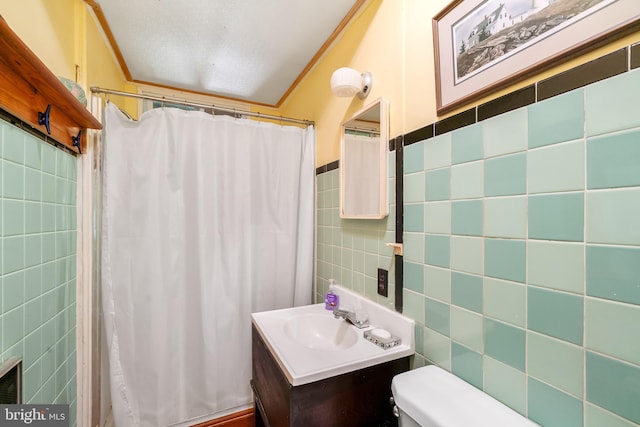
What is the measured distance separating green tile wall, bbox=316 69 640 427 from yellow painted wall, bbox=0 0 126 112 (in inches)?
19.8

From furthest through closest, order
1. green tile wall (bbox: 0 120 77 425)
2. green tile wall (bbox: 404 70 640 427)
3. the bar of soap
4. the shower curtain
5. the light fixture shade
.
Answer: the shower curtain → the light fixture shade → the bar of soap → green tile wall (bbox: 0 120 77 425) → green tile wall (bbox: 404 70 640 427)

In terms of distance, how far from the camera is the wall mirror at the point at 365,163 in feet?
3.68

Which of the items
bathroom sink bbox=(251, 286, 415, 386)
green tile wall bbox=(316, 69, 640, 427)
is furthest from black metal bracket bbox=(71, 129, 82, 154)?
bathroom sink bbox=(251, 286, 415, 386)

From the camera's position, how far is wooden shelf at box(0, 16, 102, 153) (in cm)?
66

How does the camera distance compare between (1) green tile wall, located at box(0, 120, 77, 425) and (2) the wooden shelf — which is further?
(1) green tile wall, located at box(0, 120, 77, 425)

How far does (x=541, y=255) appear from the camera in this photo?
24.9 inches

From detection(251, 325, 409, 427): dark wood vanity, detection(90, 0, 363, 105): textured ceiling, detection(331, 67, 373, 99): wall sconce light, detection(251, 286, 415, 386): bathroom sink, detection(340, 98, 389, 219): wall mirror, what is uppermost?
detection(90, 0, 363, 105): textured ceiling

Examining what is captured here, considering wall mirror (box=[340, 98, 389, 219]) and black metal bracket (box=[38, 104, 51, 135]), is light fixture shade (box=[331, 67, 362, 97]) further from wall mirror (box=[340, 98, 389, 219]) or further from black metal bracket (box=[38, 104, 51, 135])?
black metal bracket (box=[38, 104, 51, 135])

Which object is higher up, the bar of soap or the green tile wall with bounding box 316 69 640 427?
the green tile wall with bounding box 316 69 640 427

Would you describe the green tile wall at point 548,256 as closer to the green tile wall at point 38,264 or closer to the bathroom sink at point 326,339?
the bathroom sink at point 326,339

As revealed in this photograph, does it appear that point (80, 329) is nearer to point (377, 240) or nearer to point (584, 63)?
point (377, 240)

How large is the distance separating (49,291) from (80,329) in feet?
1.25

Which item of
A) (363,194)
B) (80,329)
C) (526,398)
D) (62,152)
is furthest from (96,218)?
(526,398)

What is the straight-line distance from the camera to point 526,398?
652 millimetres
